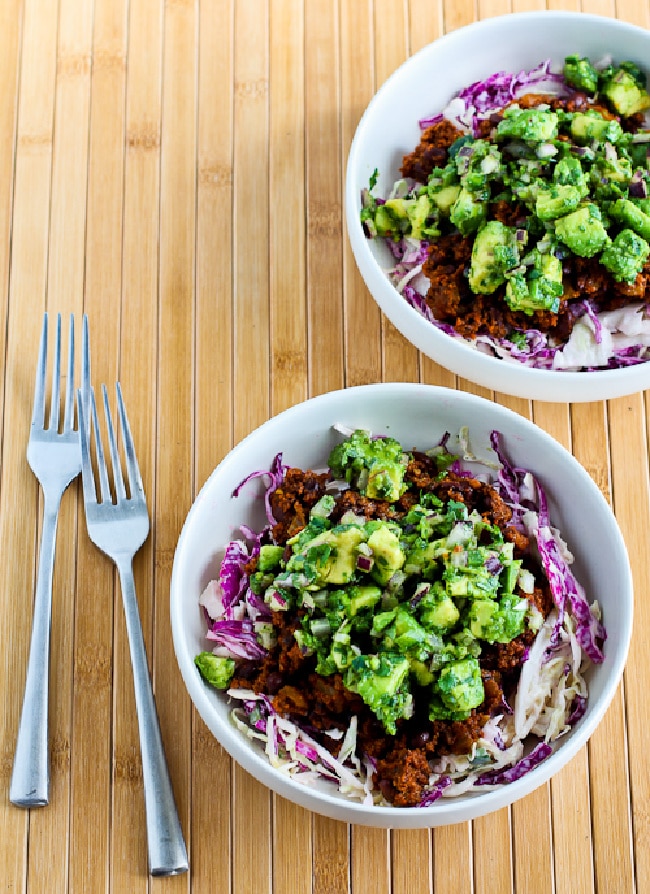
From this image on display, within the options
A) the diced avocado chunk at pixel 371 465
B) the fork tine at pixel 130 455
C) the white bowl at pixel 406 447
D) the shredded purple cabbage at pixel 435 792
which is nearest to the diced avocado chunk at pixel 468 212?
the white bowl at pixel 406 447

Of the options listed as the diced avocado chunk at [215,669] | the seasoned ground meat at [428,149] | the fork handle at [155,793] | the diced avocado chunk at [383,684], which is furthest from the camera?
the seasoned ground meat at [428,149]

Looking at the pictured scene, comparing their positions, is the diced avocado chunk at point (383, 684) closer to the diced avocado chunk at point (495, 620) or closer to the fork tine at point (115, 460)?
the diced avocado chunk at point (495, 620)

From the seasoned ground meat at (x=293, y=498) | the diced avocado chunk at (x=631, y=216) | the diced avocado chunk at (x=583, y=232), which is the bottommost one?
the seasoned ground meat at (x=293, y=498)

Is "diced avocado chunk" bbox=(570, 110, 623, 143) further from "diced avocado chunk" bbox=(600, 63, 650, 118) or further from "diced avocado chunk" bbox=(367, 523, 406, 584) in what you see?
"diced avocado chunk" bbox=(367, 523, 406, 584)

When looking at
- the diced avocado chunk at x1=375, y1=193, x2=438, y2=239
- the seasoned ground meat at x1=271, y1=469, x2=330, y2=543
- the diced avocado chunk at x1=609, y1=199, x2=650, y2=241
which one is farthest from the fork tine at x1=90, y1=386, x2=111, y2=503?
the diced avocado chunk at x1=609, y1=199, x2=650, y2=241

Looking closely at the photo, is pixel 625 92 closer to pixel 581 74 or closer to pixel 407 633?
pixel 581 74

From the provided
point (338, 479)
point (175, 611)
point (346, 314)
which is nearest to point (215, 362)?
point (346, 314)
